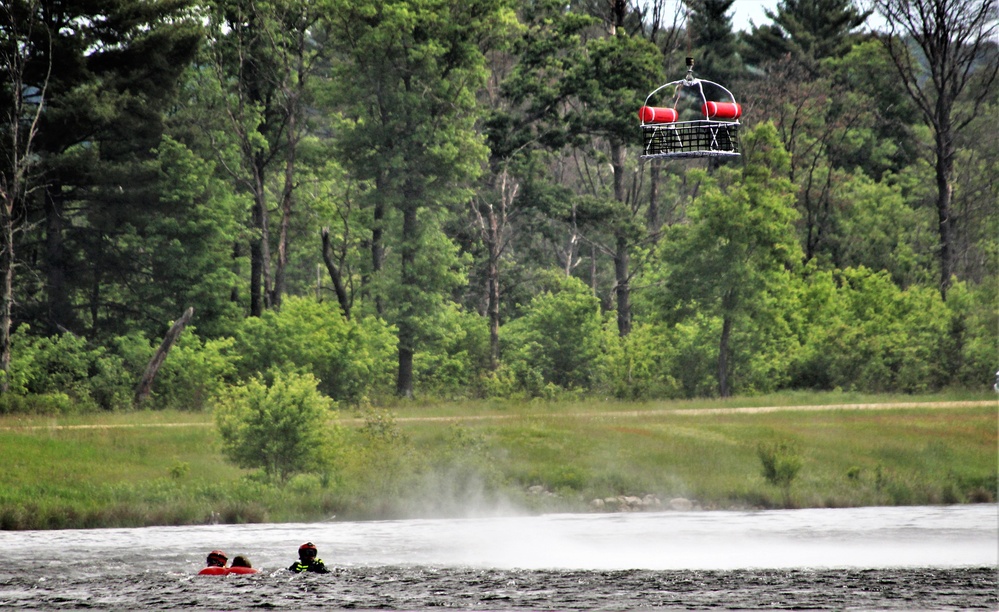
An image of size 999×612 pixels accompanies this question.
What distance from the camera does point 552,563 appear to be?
31.8 metres

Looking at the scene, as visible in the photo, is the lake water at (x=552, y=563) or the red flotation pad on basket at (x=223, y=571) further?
the lake water at (x=552, y=563)

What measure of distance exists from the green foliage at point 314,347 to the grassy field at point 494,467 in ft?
32.8

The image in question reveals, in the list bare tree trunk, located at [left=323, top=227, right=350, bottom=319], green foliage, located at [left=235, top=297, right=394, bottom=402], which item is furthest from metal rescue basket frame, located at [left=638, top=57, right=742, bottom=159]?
bare tree trunk, located at [left=323, top=227, right=350, bottom=319]

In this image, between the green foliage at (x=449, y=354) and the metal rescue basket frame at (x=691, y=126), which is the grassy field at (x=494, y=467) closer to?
the metal rescue basket frame at (x=691, y=126)

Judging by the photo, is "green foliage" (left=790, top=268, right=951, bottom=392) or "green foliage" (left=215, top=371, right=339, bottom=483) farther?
"green foliage" (left=790, top=268, right=951, bottom=392)

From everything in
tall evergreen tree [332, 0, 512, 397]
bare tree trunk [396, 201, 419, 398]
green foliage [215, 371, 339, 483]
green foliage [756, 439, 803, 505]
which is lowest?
green foliage [756, 439, 803, 505]

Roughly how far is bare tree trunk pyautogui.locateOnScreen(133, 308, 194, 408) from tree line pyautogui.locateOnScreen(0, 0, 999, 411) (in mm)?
549

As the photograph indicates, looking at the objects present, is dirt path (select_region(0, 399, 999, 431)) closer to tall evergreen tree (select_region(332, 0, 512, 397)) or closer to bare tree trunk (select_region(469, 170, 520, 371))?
tall evergreen tree (select_region(332, 0, 512, 397))

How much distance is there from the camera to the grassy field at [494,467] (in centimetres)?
3716

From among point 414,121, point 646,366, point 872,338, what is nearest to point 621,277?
point 646,366

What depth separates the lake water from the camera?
26844 millimetres

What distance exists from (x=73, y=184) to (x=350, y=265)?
14996 millimetres

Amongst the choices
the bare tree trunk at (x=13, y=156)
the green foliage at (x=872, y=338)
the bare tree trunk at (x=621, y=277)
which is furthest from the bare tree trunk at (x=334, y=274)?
the green foliage at (x=872, y=338)

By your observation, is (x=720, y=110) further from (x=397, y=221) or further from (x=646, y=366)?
(x=397, y=221)
